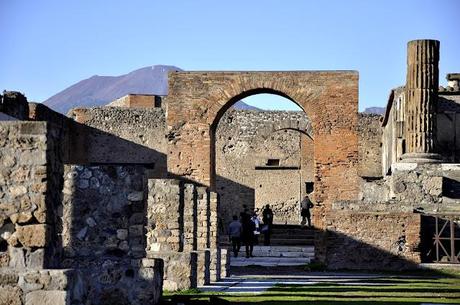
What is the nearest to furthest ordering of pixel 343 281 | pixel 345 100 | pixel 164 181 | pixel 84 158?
pixel 164 181
pixel 343 281
pixel 345 100
pixel 84 158

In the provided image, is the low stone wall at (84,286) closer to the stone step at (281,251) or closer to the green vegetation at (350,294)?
the green vegetation at (350,294)

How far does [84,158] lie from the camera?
38.9 m

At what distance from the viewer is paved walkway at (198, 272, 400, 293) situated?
651 inches

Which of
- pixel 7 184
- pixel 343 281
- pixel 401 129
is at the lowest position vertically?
pixel 343 281

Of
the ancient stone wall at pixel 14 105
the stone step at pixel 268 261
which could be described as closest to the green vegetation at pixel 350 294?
the stone step at pixel 268 261

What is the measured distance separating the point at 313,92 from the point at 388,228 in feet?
16.1

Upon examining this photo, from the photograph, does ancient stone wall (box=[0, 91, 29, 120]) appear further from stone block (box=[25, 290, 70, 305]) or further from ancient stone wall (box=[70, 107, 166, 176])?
stone block (box=[25, 290, 70, 305])

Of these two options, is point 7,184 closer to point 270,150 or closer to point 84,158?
point 84,158

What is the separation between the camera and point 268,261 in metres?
25.6

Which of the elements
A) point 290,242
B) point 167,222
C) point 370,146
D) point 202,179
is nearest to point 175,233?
point 167,222

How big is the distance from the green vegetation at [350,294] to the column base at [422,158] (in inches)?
259

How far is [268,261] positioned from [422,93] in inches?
201

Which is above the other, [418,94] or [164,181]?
[418,94]

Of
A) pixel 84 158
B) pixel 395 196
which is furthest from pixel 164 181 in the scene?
pixel 84 158
